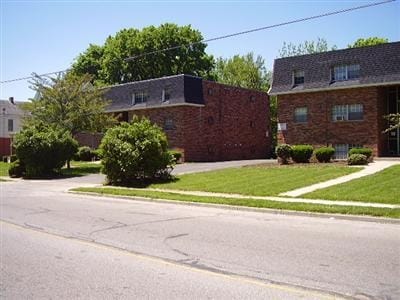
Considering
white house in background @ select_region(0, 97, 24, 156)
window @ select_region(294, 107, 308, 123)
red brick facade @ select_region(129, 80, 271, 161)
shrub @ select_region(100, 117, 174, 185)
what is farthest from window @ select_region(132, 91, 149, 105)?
white house in background @ select_region(0, 97, 24, 156)

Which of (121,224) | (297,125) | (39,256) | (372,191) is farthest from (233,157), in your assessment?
(39,256)

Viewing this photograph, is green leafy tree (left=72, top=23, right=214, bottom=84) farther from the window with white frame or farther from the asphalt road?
the asphalt road

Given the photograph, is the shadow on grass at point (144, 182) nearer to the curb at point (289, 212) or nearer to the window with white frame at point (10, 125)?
the curb at point (289, 212)

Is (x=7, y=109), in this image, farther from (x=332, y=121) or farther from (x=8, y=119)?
(x=332, y=121)

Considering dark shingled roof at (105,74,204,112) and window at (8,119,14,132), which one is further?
window at (8,119,14,132)

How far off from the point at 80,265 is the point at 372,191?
38.6 feet

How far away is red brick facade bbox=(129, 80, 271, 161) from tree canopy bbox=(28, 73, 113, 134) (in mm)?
5918

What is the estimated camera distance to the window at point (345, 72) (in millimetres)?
31797

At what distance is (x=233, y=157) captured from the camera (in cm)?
4591

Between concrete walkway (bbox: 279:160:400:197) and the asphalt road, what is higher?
concrete walkway (bbox: 279:160:400:197)

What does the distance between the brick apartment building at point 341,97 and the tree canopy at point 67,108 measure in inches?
503

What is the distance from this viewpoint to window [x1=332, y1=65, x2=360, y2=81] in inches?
1252

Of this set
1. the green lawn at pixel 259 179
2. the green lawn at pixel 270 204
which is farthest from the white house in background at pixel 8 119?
the green lawn at pixel 270 204

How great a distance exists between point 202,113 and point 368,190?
85.2ft
